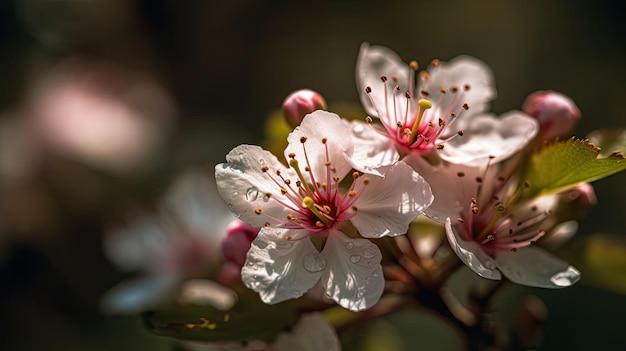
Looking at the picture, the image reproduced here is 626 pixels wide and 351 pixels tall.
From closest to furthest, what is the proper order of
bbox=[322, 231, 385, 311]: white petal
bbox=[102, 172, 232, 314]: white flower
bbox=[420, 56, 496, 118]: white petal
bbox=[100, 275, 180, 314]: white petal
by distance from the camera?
bbox=[322, 231, 385, 311]: white petal < bbox=[420, 56, 496, 118]: white petal < bbox=[100, 275, 180, 314]: white petal < bbox=[102, 172, 232, 314]: white flower

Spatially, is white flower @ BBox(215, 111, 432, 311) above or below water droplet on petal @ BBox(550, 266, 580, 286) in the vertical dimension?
above

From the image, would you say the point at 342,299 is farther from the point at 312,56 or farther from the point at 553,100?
the point at 312,56

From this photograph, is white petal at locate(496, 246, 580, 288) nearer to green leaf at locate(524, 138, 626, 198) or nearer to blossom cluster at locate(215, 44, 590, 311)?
blossom cluster at locate(215, 44, 590, 311)

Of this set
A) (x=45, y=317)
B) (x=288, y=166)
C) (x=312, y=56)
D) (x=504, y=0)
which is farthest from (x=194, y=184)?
(x=504, y=0)

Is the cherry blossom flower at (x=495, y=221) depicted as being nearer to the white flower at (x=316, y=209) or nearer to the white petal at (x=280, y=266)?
the white flower at (x=316, y=209)

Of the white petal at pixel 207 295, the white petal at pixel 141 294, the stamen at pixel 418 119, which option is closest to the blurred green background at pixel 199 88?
the white petal at pixel 141 294

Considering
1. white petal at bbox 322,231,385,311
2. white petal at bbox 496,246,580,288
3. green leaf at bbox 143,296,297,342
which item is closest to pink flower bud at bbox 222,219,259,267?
green leaf at bbox 143,296,297,342

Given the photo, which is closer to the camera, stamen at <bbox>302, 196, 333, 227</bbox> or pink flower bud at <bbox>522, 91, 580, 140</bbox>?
stamen at <bbox>302, 196, 333, 227</bbox>
